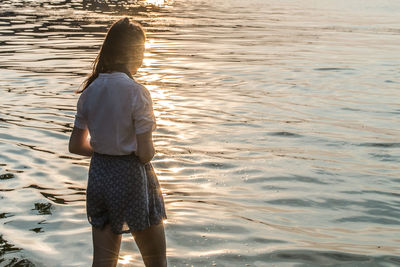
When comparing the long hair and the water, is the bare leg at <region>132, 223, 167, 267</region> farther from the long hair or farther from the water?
the water

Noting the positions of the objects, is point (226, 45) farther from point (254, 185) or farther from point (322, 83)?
point (254, 185)

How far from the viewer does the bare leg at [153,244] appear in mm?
4184

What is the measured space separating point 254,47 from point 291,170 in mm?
14375

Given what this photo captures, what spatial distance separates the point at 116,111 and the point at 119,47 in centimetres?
45

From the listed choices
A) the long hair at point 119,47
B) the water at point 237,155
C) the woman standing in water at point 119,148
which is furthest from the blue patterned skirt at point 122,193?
the water at point 237,155

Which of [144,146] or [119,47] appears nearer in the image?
[144,146]

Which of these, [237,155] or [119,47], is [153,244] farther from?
[237,155]

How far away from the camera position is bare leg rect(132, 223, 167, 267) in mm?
4184

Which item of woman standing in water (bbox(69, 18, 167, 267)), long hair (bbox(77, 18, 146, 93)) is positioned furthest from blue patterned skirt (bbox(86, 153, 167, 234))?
long hair (bbox(77, 18, 146, 93))

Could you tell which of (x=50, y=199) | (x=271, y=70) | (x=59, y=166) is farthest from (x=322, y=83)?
(x=50, y=199)

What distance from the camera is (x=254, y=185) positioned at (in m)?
7.99

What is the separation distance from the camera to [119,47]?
412 cm

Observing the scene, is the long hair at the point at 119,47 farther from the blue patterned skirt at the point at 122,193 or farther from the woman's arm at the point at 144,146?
the blue patterned skirt at the point at 122,193

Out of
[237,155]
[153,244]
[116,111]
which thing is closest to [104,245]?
[153,244]
